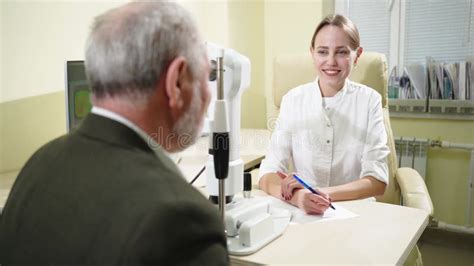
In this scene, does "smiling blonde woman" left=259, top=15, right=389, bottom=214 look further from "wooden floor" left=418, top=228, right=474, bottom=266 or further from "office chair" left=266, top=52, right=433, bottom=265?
"wooden floor" left=418, top=228, right=474, bottom=266

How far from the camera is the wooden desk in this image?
0.91 metres

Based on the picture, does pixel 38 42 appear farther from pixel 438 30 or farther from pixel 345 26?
pixel 438 30

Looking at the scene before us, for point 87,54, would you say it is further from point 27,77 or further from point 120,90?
point 27,77

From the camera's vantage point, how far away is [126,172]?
584 millimetres

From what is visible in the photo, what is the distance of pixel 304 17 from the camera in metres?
2.80

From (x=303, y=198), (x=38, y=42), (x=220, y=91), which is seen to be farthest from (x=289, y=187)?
(x=38, y=42)

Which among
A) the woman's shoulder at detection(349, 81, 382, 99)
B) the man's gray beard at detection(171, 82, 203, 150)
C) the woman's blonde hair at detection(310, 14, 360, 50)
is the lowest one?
the man's gray beard at detection(171, 82, 203, 150)

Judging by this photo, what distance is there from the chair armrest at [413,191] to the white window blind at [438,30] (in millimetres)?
→ 1005

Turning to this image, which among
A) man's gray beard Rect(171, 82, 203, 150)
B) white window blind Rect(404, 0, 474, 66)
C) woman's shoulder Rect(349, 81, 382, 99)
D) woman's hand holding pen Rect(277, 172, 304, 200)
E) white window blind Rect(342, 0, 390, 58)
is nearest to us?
man's gray beard Rect(171, 82, 203, 150)

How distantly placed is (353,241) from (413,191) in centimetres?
69

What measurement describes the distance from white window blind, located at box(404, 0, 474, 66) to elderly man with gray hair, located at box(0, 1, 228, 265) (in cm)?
220

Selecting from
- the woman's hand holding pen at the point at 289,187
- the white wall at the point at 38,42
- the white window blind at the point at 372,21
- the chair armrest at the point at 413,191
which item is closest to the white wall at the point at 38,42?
the white wall at the point at 38,42

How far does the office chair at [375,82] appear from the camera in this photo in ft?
5.57

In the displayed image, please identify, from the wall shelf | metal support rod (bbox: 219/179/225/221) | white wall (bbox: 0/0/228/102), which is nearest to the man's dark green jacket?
metal support rod (bbox: 219/179/225/221)
